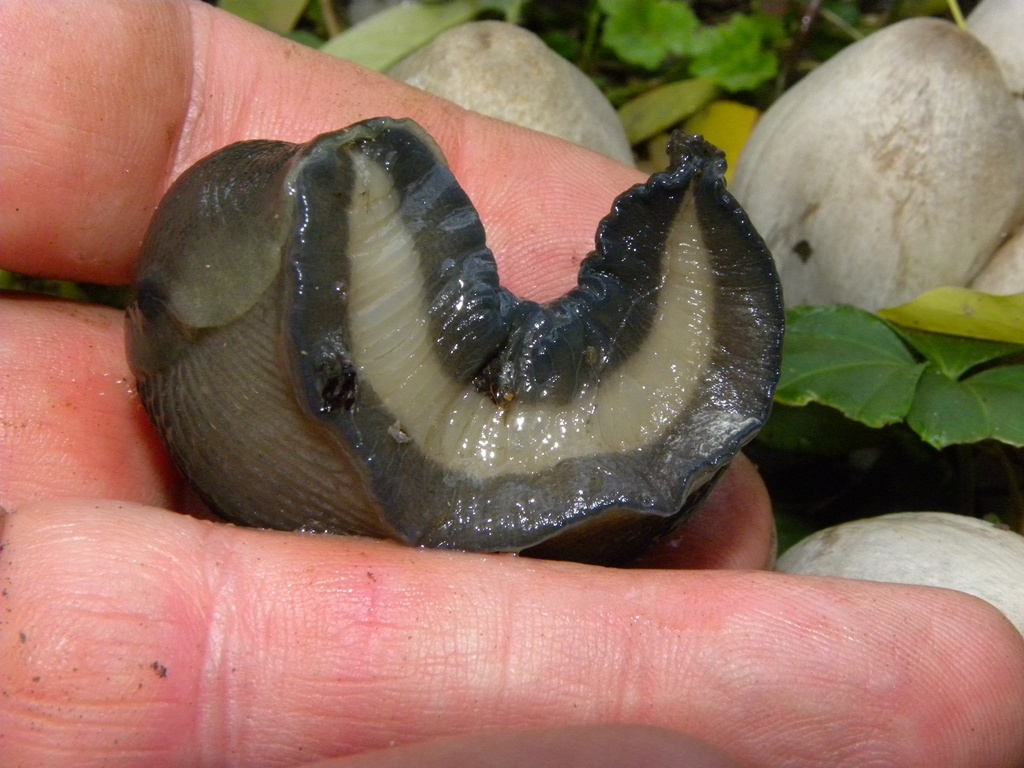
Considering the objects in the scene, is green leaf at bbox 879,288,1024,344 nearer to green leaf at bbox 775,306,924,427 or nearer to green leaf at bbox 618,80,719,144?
green leaf at bbox 775,306,924,427

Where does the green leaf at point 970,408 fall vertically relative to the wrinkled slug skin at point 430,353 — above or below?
below

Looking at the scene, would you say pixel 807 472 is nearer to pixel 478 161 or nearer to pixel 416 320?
pixel 478 161

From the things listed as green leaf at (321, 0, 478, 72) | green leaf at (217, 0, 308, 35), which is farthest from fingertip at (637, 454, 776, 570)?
green leaf at (217, 0, 308, 35)

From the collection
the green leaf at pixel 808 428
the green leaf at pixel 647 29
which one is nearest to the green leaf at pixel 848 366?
the green leaf at pixel 808 428

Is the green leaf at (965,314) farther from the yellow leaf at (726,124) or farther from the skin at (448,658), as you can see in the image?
the yellow leaf at (726,124)

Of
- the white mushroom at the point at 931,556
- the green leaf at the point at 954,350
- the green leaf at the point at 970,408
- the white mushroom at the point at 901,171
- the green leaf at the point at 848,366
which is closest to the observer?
the white mushroom at the point at 931,556

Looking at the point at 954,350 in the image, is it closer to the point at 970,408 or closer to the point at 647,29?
the point at 970,408

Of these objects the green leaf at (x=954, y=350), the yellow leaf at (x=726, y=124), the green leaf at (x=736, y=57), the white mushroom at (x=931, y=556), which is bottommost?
the white mushroom at (x=931, y=556)

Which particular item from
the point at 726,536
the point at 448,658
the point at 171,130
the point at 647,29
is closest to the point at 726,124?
the point at 647,29
